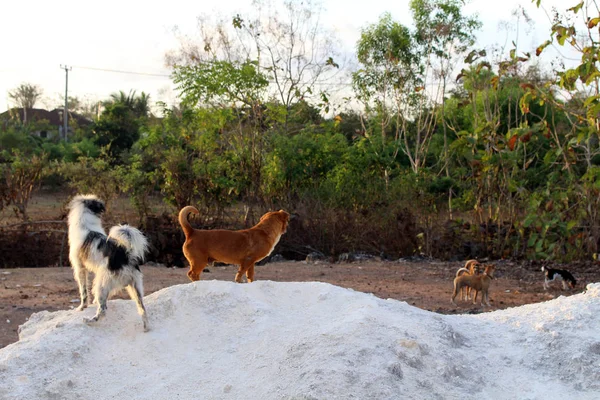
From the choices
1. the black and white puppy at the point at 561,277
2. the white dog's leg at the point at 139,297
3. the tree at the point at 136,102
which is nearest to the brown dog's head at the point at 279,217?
the white dog's leg at the point at 139,297

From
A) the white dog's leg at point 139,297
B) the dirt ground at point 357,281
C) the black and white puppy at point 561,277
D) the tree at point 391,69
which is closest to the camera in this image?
the white dog's leg at point 139,297

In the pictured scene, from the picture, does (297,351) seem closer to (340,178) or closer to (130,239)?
(130,239)

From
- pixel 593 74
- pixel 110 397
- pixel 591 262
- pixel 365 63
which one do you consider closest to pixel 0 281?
pixel 110 397

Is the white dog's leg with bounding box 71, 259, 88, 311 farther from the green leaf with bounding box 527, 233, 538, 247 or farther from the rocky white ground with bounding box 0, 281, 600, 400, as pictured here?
the green leaf with bounding box 527, 233, 538, 247

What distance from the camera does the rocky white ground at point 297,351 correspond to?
161 inches

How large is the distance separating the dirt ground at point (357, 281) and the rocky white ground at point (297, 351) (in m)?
1.79

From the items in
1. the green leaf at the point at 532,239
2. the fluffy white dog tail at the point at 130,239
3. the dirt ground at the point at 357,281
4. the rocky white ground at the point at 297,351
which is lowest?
the dirt ground at the point at 357,281

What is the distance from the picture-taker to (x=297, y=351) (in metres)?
4.32

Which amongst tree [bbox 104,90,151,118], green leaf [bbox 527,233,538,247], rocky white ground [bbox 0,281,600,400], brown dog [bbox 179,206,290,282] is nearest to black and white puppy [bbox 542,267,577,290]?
green leaf [bbox 527,233,538,247]

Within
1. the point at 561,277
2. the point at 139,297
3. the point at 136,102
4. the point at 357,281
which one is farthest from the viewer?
the point at 136,102

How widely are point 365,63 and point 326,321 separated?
1627cm

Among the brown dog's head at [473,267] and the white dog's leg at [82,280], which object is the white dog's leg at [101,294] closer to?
the white dog's leg at [82,280]

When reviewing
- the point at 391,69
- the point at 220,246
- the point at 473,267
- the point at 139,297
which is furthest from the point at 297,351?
the point at 391,69

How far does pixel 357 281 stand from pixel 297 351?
4.88 metres
